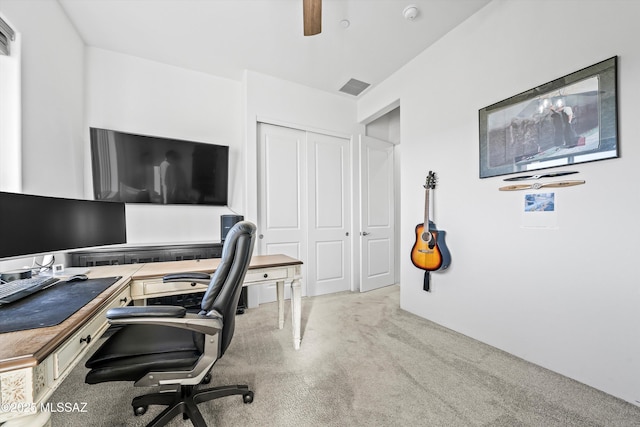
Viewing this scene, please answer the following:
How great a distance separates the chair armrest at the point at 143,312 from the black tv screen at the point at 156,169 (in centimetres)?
209

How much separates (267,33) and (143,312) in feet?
8.73

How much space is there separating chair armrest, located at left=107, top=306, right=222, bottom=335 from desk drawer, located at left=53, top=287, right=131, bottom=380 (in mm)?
100

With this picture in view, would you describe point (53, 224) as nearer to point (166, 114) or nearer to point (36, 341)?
point (36, 341)

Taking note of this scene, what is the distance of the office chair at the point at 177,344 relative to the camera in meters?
1.02

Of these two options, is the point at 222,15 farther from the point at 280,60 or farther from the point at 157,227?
the point at 157,227

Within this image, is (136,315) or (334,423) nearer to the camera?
(136,315)

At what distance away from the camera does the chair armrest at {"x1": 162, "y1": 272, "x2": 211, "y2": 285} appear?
1.59 m

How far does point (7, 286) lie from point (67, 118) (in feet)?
6.00

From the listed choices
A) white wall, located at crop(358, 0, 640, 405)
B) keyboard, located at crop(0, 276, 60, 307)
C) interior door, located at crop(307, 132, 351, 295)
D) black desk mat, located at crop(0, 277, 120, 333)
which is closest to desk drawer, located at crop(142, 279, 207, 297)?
black desk mat, located at crop(0, 277, 120, 333)

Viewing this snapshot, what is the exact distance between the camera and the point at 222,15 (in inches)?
88.6

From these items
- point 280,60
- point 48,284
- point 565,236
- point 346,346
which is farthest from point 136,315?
point 280,60

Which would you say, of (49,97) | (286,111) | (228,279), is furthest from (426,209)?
(49,97)

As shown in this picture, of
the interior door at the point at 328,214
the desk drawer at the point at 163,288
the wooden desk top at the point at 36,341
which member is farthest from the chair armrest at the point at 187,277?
the interior door at the point at 328,214

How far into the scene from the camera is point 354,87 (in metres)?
3.45
